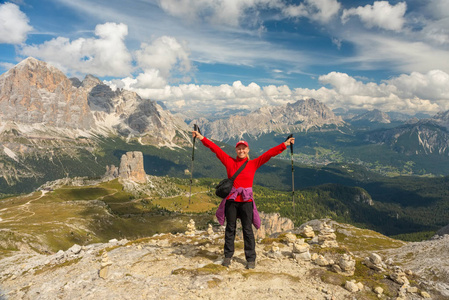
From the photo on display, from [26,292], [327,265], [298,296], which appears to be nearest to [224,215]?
[298,296]

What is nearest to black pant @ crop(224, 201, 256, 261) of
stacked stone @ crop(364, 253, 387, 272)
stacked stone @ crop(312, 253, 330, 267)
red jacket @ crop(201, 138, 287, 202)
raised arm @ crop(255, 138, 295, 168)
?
red jacket @ crop(201, 138, 287, 202)

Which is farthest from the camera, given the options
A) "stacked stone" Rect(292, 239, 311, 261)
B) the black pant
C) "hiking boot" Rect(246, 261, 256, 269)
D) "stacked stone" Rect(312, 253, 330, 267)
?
"stacked stone" Rect(292, 239, 311, 261)

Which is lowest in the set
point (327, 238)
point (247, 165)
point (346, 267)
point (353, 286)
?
point (327, 238)

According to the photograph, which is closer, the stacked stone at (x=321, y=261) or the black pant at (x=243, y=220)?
the black pant at (x=243, y=220)

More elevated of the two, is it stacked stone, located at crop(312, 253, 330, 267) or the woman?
the woman

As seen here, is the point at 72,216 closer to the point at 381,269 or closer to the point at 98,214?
the point at 98,214

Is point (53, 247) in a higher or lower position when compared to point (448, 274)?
lower

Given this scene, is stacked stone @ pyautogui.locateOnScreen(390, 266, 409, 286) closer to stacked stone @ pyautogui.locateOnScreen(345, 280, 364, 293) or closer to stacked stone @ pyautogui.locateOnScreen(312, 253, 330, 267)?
stacked stone @ pyautogui.locateOnScreen(345, 280, 364, 293)

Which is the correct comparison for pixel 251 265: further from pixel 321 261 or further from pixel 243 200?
pixel 321 261

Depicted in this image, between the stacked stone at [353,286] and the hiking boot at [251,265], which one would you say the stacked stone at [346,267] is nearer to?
the stacked stone at [353,286]

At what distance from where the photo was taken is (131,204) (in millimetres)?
196625

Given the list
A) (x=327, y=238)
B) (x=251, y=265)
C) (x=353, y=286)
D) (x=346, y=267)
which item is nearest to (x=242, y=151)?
(x=251, y=265)

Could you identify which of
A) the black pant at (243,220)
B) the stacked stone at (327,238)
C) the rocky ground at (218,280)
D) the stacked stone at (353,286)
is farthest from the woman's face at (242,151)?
the stacked stone at (327,238)

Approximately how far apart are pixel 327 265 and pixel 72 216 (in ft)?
499
